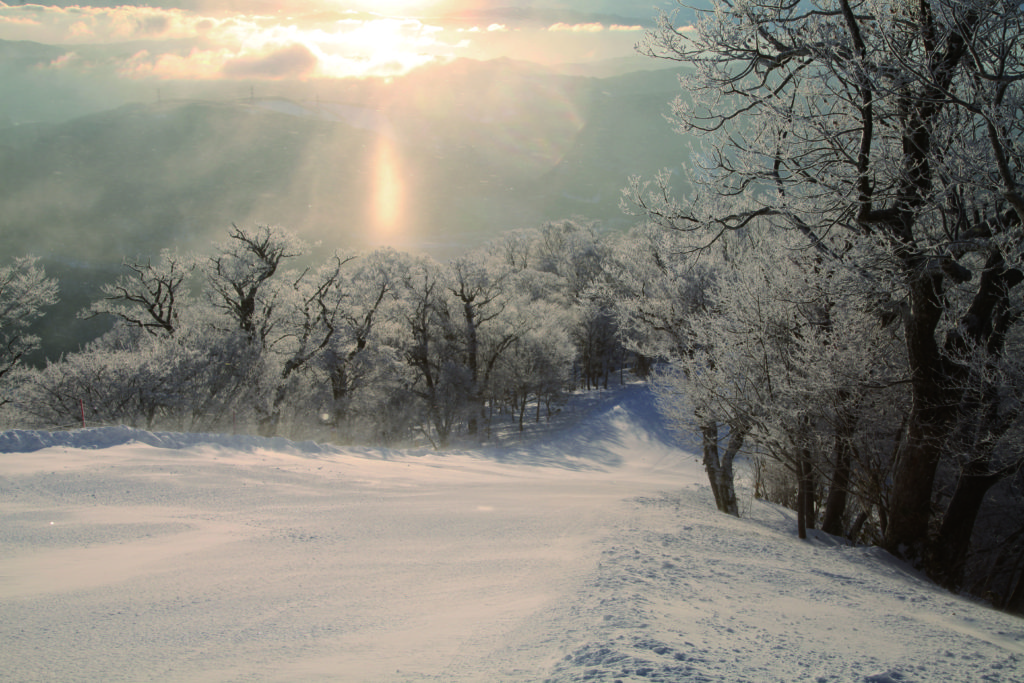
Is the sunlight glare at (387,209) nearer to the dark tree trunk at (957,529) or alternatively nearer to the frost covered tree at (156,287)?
the frost covered tree at (156,287)

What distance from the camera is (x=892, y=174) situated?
6.61 metres

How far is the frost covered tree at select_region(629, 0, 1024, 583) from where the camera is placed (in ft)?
20.4

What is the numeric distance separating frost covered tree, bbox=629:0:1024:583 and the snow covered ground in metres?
2.16

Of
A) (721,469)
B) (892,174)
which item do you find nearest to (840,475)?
(721,469)

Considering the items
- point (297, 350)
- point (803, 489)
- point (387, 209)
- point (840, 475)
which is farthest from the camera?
point (387, 209)

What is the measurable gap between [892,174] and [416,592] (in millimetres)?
6892

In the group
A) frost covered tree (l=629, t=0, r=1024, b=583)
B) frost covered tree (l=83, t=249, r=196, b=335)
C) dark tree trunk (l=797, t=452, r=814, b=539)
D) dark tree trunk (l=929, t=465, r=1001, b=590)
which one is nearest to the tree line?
frost covered tree (l=83, t=249, r=196, b=335)

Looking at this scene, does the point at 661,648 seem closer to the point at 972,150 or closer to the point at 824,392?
the point at 972,150

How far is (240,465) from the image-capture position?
29.7 feet

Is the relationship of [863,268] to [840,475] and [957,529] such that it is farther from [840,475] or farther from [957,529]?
[840,475]

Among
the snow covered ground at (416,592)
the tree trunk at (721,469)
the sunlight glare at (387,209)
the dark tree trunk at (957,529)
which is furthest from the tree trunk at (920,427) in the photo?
the sunlight glare at (387,209)

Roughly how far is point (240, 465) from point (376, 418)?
90.6 ft

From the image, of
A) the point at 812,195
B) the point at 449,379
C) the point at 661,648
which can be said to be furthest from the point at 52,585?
the point at 449,379

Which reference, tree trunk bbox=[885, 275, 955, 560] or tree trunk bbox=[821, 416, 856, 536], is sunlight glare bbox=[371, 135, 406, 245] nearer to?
tree trunk bbox=[821, 416, 856, 536]
